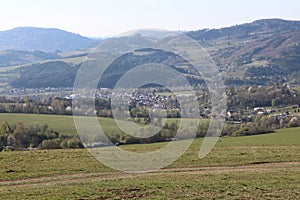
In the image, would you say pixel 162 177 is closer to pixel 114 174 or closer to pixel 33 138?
pixel 114 174

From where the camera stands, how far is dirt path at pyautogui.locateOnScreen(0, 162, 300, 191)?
23438 millimetres

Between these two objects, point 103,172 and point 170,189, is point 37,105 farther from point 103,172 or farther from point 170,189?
point 170,189

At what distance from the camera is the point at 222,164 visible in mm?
29391

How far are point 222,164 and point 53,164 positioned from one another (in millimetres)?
11717

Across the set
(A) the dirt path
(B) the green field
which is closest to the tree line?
(B) the green field

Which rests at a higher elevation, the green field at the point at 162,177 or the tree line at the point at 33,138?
the green field at the point at 162,177

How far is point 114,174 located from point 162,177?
134 inches

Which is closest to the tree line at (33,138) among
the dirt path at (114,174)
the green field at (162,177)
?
the green field at (162,177)

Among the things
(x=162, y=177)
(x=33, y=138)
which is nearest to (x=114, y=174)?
(x=162, y=177)

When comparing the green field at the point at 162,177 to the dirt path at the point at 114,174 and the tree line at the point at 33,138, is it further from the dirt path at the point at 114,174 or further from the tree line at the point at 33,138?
the tree line at the point at 33,138

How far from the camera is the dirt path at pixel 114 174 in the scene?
76.9ft

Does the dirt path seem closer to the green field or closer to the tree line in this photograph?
the green field

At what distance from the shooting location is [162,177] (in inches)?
965

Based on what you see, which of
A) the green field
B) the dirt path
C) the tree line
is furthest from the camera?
the tree line
